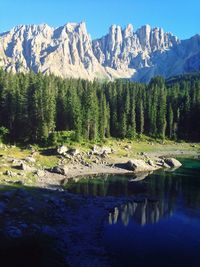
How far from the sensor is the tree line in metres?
127

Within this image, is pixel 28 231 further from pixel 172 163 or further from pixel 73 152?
pixel 172 163

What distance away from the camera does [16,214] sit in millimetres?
50062

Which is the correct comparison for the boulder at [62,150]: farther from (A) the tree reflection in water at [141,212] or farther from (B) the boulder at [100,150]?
(A) the tree reflection in water at [141,212]

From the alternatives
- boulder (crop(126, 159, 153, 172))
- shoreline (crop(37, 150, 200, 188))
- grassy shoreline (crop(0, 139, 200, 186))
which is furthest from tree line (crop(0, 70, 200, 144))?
boulder (crop(126, 159, 153, 172))

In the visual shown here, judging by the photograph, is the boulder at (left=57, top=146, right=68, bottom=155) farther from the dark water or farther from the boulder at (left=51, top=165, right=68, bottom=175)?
the dark water

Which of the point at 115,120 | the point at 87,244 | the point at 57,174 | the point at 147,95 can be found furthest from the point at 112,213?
the point at 147,95

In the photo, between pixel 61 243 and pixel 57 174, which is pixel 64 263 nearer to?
pixel 61 243

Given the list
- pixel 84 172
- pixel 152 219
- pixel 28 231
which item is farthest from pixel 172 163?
pixel 28 231

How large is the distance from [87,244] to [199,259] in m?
12.5

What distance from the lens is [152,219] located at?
183 feet

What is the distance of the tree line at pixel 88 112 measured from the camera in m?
127

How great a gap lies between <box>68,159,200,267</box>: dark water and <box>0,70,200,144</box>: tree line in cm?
4434

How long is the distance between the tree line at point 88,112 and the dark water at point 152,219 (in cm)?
4434

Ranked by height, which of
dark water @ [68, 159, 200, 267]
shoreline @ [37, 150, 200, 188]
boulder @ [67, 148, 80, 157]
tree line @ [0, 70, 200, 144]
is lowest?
dark water @ [68, 159, 200, 267]
